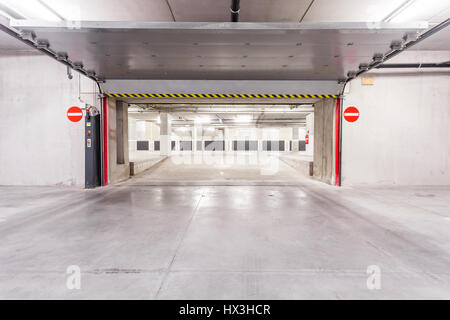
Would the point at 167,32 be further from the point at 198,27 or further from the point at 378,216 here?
the point at 378,216

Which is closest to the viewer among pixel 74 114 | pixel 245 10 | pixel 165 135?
pixel 245 10

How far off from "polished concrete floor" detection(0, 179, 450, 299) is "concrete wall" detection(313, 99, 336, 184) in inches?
97.6

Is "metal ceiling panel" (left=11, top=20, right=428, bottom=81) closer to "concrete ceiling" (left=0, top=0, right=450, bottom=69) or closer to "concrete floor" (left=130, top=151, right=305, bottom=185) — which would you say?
"concrete ceiling" (left=0, top=0, right=450, bottom=69)

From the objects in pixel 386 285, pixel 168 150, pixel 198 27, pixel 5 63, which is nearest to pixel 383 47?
pixel 198 27

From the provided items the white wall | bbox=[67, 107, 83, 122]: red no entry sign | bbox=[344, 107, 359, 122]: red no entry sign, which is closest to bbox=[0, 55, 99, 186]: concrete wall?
bbox=[67, 107, 83, 122]: red no entry sign

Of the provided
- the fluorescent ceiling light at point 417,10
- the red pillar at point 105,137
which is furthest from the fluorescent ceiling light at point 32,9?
the fluorescent ceiling light at point 417,10

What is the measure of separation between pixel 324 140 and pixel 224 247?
6.57 metres

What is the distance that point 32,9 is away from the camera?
4.67 meters

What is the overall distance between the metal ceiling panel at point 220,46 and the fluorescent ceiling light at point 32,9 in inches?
29.4

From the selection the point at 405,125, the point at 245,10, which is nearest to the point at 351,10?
the point at 245,10

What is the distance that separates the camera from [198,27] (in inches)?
148

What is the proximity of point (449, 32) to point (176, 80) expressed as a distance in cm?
711

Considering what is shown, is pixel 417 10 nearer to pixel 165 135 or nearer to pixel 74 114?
pixel 74 114

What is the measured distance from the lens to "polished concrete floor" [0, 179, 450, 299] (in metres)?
2.14
